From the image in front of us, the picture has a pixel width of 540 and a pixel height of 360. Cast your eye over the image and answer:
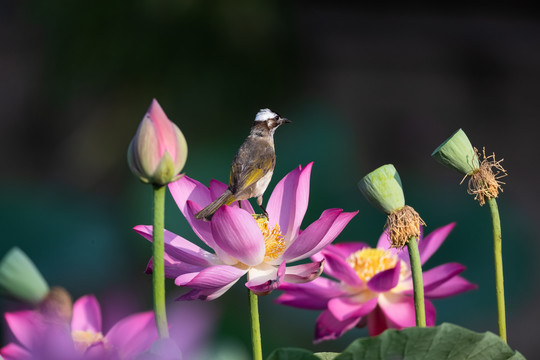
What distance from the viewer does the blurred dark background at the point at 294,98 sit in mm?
2771

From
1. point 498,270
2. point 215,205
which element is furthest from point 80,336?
point 498,270

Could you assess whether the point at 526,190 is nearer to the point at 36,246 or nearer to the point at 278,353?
the point at 36,246

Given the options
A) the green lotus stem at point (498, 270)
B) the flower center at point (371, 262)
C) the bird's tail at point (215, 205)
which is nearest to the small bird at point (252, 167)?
the bird's tail at point (215, 205)

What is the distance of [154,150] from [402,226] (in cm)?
11

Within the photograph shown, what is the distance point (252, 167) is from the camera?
32 cm

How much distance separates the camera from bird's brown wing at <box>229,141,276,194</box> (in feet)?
1.03

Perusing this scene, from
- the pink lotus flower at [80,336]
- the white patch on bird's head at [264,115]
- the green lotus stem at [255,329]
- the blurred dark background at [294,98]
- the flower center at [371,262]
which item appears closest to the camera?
the pink lotus flower at [80,336]

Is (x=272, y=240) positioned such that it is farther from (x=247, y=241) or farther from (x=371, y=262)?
(x=371, y=262)

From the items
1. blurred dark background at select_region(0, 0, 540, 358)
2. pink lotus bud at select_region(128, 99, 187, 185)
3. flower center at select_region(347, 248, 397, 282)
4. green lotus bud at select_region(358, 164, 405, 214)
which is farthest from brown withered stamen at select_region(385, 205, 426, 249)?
blurred dark background at select_region(0, 0, 540, 358)

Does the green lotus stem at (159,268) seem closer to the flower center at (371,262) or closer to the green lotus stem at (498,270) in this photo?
the green lotus stem at (498,270)

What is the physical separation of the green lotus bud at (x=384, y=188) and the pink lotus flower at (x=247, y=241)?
0.7 inches

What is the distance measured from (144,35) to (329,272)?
2.45 metres

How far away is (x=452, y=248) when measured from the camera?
269 cm

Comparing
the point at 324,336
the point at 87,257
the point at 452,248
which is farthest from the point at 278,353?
the point at 452,248
